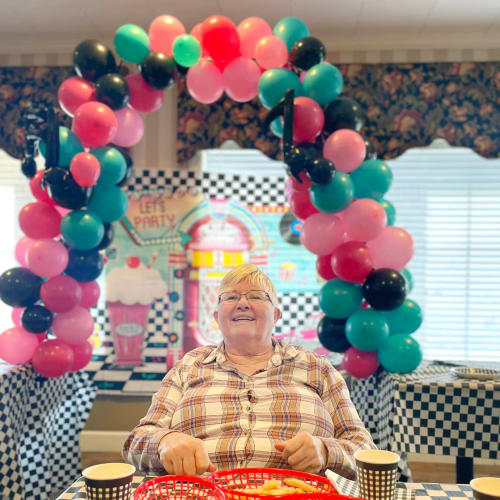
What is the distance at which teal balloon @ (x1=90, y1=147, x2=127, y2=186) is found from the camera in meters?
3.10

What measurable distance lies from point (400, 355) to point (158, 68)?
1874 millimetres

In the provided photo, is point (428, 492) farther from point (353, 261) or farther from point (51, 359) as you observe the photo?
point (51, 359)

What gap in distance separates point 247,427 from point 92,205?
6.29ft

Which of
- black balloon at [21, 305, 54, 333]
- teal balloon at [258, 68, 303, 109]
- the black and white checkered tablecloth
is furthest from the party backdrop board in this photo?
the black and white checkered tablecloth

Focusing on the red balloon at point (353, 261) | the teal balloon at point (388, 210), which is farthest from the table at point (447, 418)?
the teal balloon at point (388, 210)

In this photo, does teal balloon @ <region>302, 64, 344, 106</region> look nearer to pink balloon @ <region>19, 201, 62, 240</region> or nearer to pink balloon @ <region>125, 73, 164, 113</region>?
pink balloon @ <region>125, 73, 164, 113</region>

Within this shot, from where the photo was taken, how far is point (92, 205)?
3.17m

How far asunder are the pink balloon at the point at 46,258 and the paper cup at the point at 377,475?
2.33 m

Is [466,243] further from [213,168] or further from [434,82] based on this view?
[213,168]

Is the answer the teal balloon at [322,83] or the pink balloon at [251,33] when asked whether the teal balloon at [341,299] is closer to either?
the teal balloon at [322,83]

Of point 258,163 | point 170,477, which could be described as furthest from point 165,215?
point 170,477

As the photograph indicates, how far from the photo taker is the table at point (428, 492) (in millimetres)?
1312

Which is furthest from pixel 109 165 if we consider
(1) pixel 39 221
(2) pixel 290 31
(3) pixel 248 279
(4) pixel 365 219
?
(3) pixel 248 279

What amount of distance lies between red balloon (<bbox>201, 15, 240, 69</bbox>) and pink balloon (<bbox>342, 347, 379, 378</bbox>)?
1658 millimetres
